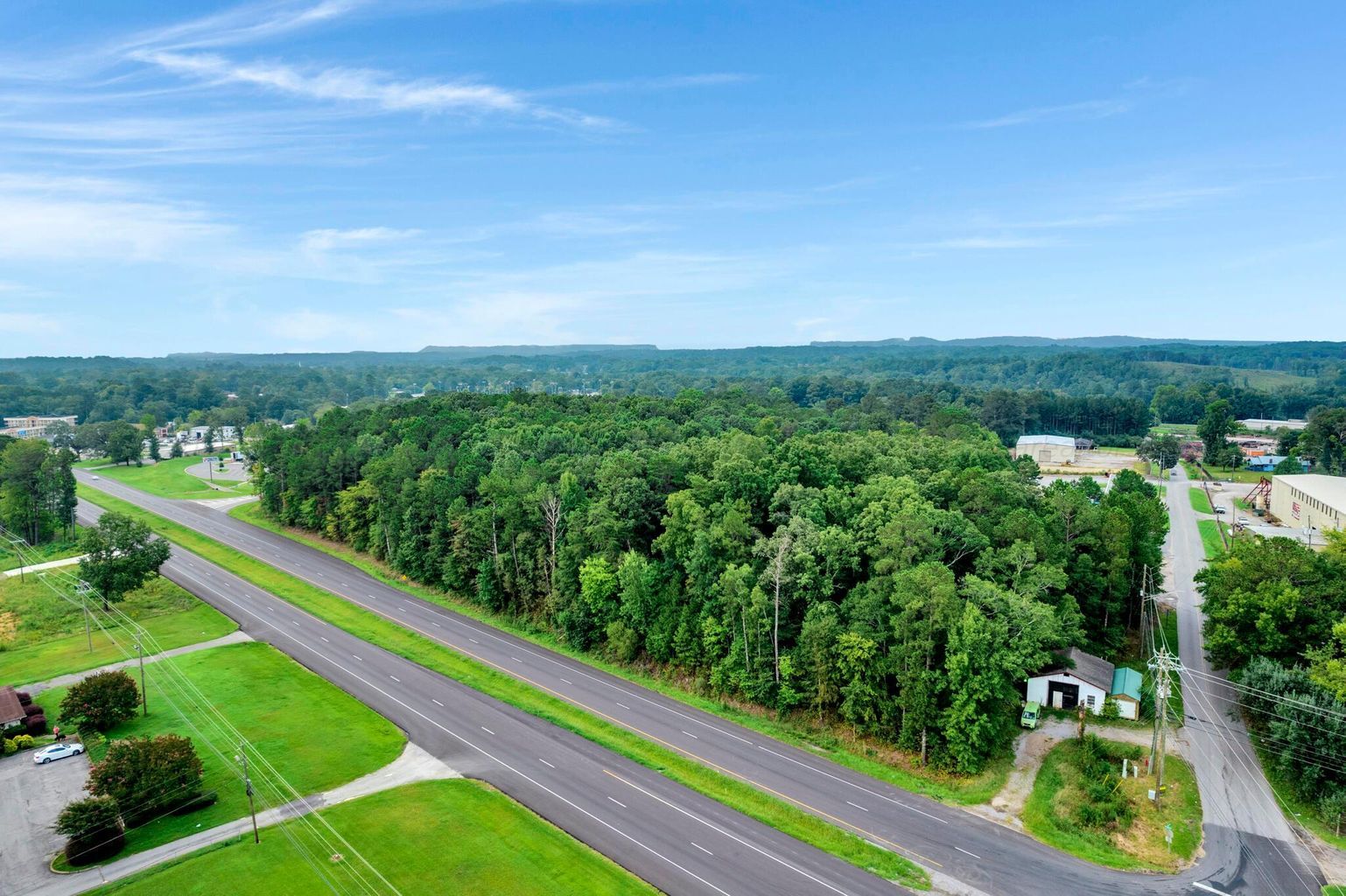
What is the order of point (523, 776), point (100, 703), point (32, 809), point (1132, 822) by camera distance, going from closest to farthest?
point (1132, 822)
point (32, 809)
point (523, 776)
point (100, 703)

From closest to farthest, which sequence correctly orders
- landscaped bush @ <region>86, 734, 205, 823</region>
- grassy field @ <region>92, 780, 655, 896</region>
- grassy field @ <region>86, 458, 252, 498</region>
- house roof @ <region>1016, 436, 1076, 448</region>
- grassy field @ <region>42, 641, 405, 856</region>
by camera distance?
grassy field @ <region>92, 780, 655, 896</region> < landscaped bush @ <region>86, 734, 205, 823</region> < grassy field @ <region>42, 641, 405, 856</region> < grassy field @ <region>86, 458, 252, 498</region> < house roof @ <region>1016, 436, 1076, 448</region>

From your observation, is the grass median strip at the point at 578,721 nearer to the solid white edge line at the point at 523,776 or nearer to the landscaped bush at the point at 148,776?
the solid white edge line at the point at 523,776

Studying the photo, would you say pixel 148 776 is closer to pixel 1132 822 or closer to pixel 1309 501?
pixel 1132 822

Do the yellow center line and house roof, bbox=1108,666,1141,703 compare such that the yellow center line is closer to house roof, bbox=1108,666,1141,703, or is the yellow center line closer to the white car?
house roof, bbox=1108,666,1141,703

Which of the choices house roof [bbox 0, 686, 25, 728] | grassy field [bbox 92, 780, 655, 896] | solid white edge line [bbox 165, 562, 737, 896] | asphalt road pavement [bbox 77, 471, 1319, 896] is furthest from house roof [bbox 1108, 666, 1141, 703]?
house roof [bbox 0, 686, 25, 728]

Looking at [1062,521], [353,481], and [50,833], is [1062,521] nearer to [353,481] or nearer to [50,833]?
[50,833]

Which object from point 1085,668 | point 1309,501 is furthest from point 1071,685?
point 1309,501

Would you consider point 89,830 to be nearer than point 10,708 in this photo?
Yes

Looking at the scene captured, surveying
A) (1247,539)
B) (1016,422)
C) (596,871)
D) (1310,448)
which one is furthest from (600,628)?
(1016,422)

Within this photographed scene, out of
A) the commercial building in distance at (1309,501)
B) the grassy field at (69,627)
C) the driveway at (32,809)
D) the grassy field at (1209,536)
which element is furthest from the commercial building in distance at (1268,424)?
the driveway at (32,809)
